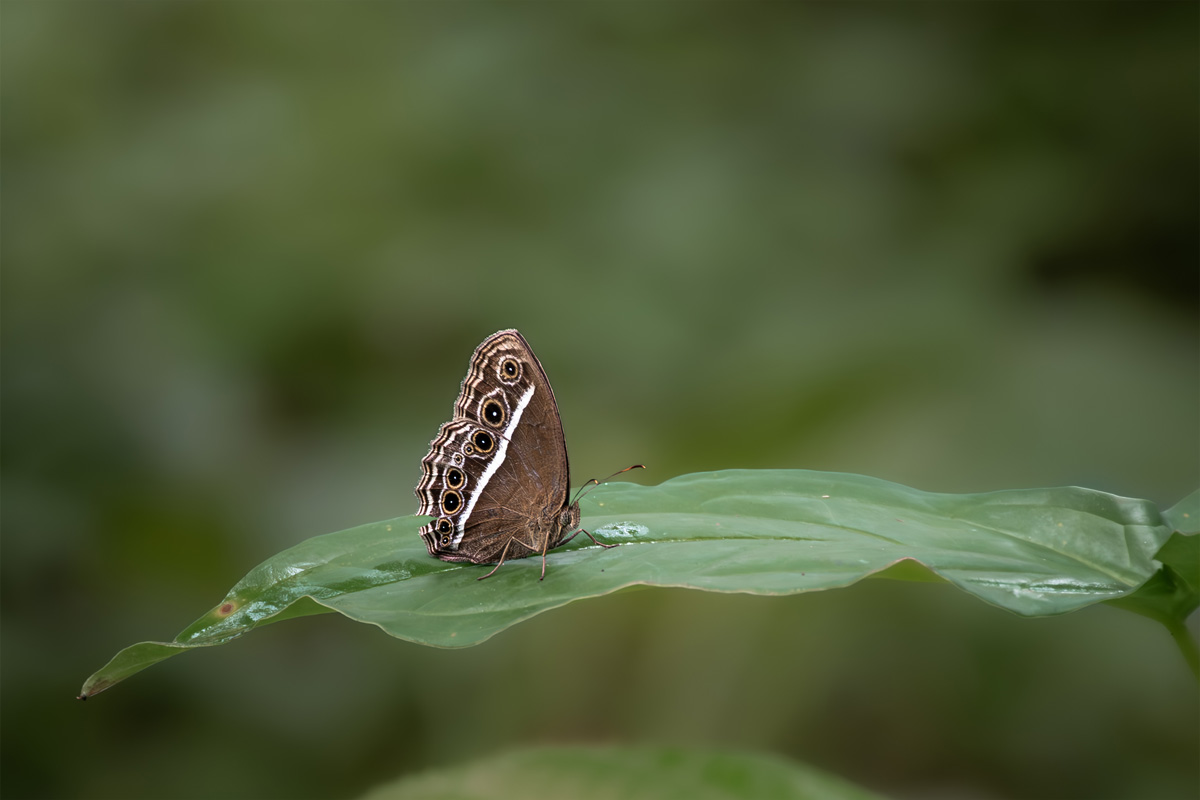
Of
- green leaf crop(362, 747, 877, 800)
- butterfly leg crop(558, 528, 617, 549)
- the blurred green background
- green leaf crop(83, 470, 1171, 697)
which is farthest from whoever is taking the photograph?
the blurred green background

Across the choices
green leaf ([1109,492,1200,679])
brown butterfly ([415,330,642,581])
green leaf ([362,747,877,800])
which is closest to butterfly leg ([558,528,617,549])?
brown butterfly ([415,330,642,581])

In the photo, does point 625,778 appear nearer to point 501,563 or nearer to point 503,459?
point 501,563

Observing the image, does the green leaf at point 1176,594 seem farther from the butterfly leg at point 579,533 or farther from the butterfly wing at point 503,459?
the butterfly wing at point 503,459

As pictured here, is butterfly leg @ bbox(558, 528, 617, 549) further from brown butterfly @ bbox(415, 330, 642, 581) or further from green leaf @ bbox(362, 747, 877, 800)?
green leaf @ bbox(362, 747, 877, 800)

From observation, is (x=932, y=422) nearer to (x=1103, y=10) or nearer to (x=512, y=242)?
(x=512, y=242)

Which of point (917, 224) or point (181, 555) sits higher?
point (917, 224)

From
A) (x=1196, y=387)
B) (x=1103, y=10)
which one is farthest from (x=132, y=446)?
(x=1103, y=10)
